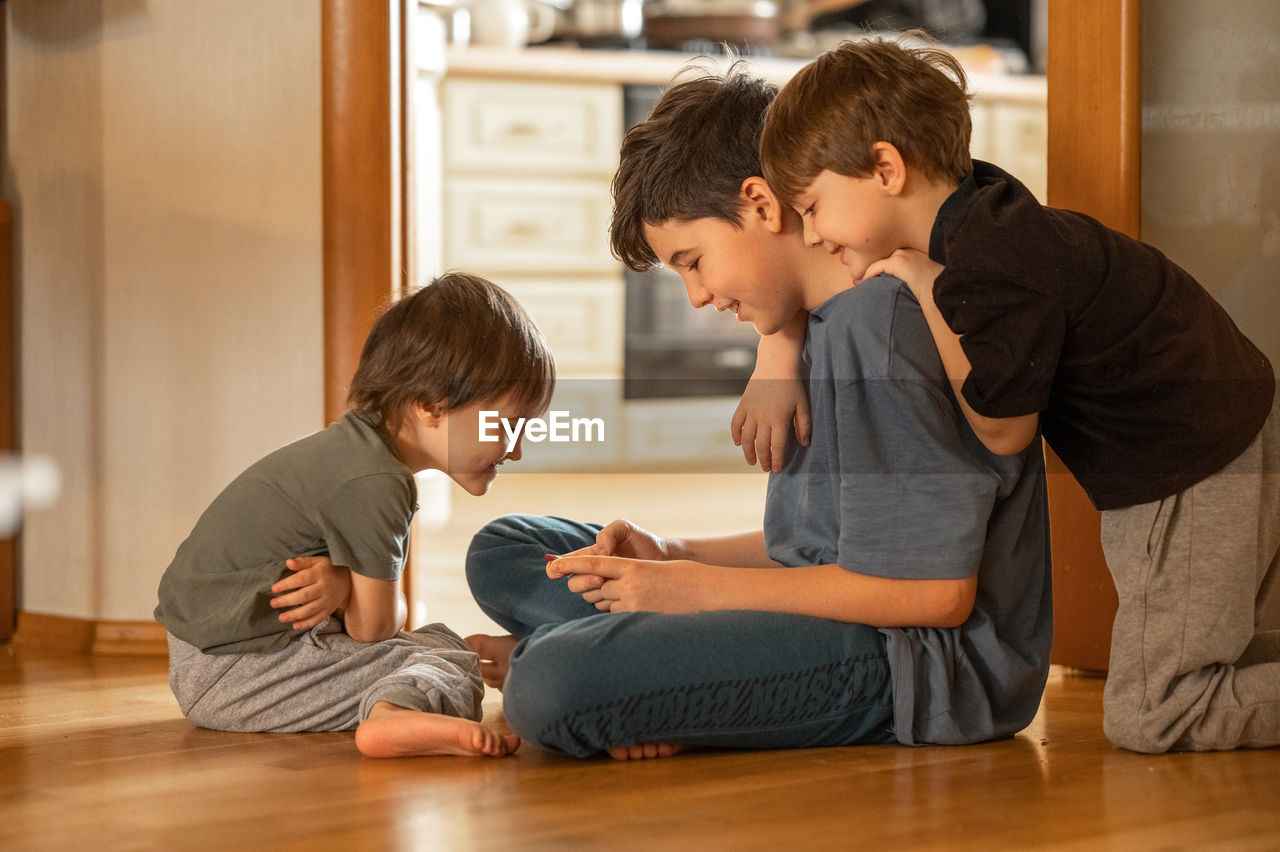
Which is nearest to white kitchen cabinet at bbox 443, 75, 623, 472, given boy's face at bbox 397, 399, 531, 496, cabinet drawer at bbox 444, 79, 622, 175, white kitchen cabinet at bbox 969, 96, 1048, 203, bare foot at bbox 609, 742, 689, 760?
cabinet drawer at bbox 444, 79, 622, 175

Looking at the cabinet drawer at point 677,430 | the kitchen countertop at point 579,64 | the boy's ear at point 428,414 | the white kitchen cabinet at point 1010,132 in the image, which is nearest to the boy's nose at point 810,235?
the boy's ear at point 428,414

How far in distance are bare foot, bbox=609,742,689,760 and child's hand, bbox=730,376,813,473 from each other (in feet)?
0.88

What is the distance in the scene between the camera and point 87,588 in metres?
1.61

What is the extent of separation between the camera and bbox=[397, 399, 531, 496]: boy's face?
1.22 metres

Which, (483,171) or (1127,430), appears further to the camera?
(483,171)

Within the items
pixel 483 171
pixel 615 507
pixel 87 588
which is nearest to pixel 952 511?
pixel 87 588

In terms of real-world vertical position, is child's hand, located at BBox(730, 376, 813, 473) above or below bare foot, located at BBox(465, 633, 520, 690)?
above

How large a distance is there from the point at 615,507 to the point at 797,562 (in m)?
1.79

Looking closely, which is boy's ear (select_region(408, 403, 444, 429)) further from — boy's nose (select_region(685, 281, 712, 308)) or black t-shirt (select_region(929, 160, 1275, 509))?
black t-shirt (select_region(929, 160, 1275, 509))

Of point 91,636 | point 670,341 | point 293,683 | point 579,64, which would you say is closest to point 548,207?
point 579,64

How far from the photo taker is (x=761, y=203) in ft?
3.77

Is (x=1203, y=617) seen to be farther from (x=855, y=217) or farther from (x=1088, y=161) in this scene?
(x=1088, y=161)

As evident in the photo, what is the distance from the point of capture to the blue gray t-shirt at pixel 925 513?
1002 mm

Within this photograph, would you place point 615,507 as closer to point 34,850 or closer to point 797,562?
point 797,562
